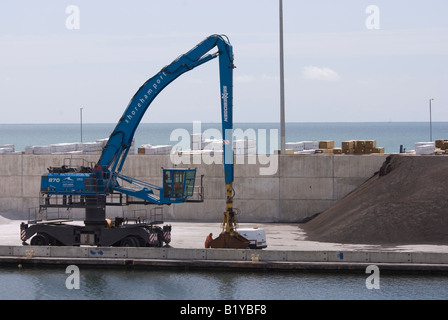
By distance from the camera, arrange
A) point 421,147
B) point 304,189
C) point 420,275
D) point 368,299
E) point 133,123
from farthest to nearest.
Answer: point 421,147, point 304,189, point 133,123, point 420,275, point 368,299

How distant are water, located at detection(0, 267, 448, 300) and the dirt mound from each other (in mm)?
6133

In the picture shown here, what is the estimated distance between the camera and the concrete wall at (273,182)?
52.6m

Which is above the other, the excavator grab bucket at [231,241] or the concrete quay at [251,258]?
the excavator grab bucket at [231,241]

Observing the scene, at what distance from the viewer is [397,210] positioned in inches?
1727

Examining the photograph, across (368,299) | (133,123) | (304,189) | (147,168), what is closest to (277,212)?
(304,189)

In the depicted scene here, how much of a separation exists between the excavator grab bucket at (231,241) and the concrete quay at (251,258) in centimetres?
144

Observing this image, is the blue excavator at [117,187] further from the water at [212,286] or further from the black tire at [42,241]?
the water at [212,286]

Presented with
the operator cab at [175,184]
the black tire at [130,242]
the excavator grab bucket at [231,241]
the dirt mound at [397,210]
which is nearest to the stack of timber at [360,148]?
the dirt mound at [397,210]

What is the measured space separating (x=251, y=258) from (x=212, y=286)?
3.09 m

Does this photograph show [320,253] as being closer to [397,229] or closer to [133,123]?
[397,229]

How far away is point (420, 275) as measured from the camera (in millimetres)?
36281

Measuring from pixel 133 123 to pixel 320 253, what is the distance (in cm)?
1218

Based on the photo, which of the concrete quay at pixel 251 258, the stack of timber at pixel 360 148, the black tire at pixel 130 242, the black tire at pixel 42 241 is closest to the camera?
the concrete quay at pixel 251 258
